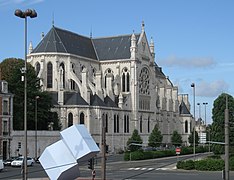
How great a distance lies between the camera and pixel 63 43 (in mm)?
113812

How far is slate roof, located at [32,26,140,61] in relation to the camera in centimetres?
11225

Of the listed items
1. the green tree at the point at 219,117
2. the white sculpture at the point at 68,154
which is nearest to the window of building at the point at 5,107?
the green tree at the point at 219,117

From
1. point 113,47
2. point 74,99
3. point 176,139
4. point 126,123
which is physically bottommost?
point 176,139

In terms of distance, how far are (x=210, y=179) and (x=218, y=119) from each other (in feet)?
95.2

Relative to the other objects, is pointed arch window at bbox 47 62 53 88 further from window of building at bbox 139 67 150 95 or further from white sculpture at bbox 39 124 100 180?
white sculpture at bbox 39 124 100 180

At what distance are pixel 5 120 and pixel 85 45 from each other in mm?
55185

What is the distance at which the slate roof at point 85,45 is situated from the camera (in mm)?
112250

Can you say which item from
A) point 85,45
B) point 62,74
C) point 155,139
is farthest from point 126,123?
point 85,45

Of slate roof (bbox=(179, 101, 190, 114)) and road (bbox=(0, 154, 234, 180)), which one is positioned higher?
slate roof (bbox=(179, 101, 190, 114))

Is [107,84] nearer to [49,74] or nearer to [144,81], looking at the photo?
[144,81]

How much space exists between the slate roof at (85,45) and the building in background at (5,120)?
3777 centimetres

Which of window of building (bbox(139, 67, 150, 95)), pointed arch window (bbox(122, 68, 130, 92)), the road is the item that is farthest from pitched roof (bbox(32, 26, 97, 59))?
the road

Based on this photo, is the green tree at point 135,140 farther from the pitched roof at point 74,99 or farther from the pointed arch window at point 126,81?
the pitched roof at point 74,99

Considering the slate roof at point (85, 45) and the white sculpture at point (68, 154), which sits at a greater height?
the slate roof at point (85, 45)
